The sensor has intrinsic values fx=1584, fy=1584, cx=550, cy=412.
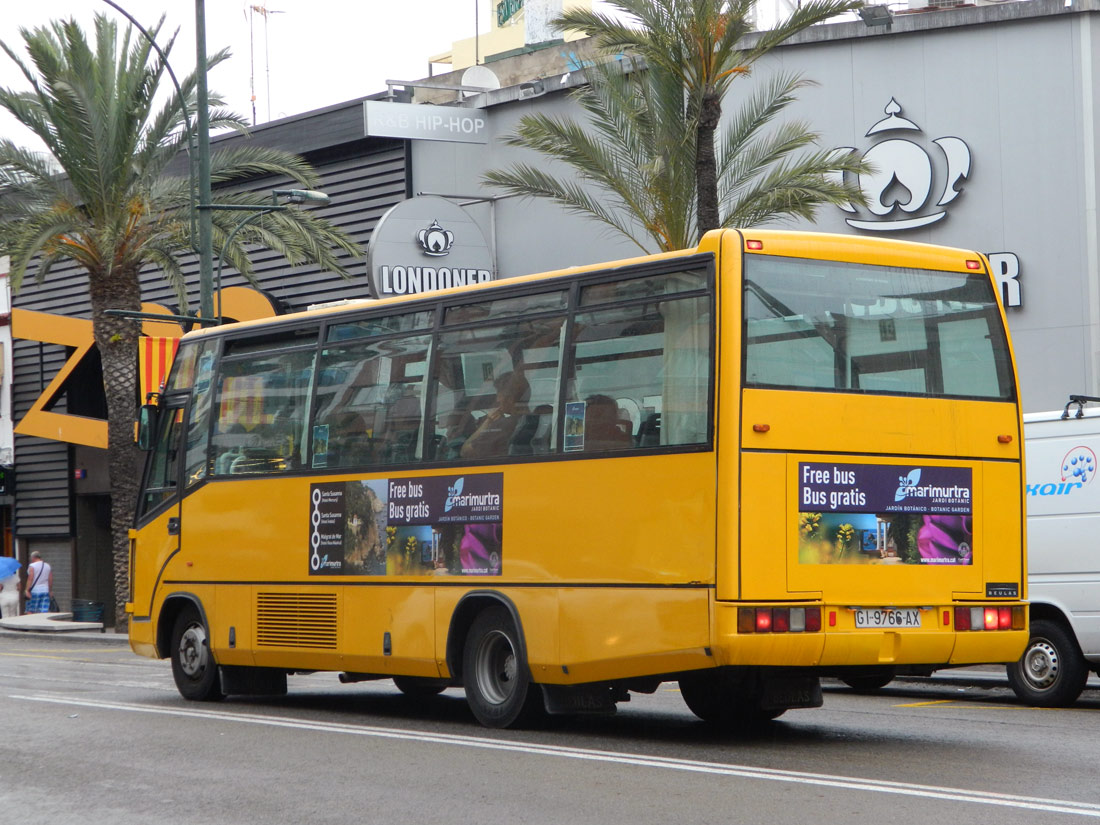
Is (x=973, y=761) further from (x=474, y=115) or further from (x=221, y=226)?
(x=221, y=226)

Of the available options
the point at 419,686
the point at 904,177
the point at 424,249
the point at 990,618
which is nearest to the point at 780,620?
the point at 990,618

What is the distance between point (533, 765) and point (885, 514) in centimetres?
287

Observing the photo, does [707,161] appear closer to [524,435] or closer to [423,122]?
[524,435]

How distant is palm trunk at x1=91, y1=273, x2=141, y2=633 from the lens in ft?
97.2

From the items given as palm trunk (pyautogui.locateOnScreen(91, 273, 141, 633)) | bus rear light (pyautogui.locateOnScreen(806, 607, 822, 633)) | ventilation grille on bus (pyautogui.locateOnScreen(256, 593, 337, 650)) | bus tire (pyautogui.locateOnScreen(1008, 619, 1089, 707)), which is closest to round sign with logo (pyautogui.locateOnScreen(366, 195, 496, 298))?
palm trunk (pyautogui.locateOnScreen(91, 273, 141, 633))

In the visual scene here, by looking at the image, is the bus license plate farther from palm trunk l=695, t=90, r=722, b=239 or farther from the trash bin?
the trash bin

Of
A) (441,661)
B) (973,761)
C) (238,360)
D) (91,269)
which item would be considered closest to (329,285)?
(91,269)

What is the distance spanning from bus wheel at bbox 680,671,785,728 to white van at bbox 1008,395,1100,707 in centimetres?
320

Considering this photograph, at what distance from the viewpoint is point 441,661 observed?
39.8ft

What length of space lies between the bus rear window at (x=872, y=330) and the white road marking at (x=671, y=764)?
2.44 metres

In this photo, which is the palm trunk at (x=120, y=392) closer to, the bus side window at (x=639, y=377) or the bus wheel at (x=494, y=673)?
the bus wheel at (x=494, y=673)

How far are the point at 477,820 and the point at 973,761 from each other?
3618 mm

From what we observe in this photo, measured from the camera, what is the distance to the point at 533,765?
9.62 metres

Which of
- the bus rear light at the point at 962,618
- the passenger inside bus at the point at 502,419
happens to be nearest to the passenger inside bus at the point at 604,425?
the passenger inside bus at the point at 502,419
